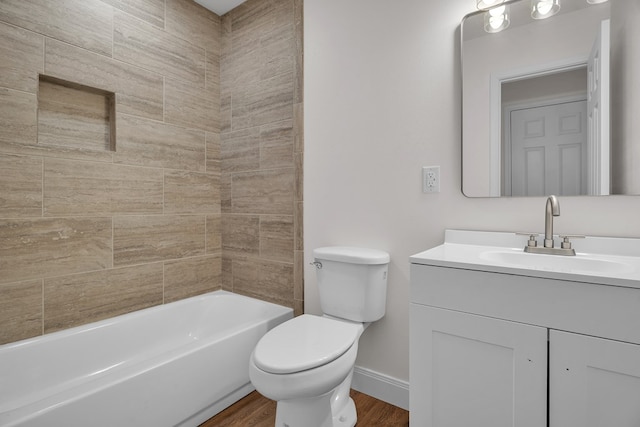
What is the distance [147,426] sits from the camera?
4.33 feet

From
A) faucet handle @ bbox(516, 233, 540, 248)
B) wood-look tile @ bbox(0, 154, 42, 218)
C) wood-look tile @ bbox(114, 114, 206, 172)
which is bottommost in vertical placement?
faucet handle @ bbox(516, 233, 540, 248)

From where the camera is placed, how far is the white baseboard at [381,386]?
1.68m

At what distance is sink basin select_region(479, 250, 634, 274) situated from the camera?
1084 mm

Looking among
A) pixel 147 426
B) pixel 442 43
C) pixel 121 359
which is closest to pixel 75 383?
pixel 121 359

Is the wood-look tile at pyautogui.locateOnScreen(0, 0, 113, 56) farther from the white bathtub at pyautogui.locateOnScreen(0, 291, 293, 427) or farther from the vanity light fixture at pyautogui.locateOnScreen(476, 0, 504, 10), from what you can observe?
the vanity light fixture at pyautogui.locateOnScreen(476, 0, 504, 10)

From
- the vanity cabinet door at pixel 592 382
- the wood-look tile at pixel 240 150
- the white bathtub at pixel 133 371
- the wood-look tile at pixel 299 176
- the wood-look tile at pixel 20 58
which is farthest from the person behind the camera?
the wood-look tile at pixel 240 150

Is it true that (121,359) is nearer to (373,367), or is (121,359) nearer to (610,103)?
(373,367)

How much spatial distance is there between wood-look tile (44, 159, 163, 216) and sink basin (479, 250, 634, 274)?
192 centimetres

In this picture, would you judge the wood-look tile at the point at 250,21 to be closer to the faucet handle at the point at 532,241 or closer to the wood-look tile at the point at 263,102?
the wood-look tile at the point at 263,102

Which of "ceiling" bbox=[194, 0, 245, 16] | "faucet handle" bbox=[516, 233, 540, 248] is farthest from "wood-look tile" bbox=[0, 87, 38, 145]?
"faucet handle" bbox=[516, 233, 540, 248]

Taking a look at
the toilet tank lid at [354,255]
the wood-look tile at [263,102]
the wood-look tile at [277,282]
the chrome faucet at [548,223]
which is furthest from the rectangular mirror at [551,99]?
the wood-look tile at [277,282]

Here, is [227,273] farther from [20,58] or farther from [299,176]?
[20,58]

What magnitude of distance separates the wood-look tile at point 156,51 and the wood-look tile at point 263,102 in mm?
334

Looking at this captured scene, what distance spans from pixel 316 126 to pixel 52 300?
5.56 ft
